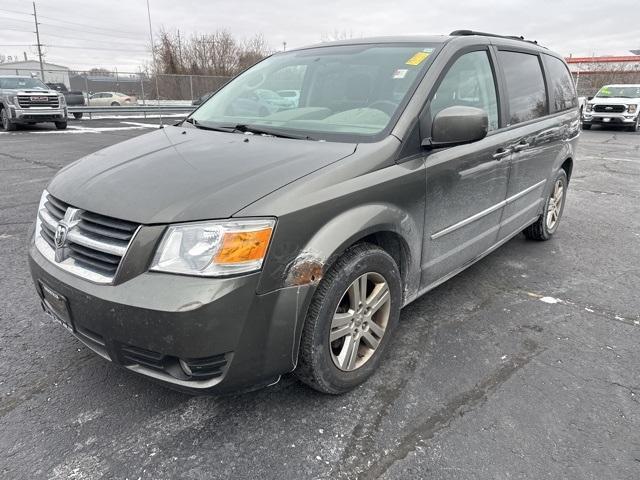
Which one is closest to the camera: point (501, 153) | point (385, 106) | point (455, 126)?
point (455, 126)

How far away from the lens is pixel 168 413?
229cm

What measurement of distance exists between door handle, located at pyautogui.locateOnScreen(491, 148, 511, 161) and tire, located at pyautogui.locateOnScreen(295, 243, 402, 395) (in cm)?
129

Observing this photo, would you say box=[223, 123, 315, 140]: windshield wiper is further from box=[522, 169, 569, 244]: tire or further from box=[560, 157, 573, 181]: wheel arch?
box=[560, 157, 573, 181]: wheel arch

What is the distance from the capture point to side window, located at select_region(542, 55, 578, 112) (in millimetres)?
4363

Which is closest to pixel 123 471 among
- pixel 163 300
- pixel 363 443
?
pixel 163 300

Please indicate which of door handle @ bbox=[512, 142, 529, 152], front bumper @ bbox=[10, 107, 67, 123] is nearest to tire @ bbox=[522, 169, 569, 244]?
door handle @ bbox=[512, 142, 529, 152]

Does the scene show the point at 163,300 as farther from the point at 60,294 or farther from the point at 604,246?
the point at 604,246

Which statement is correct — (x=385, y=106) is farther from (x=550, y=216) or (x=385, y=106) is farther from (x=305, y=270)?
(x=550, y=216)

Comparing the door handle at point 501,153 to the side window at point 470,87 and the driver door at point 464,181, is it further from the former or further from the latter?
the side window at point 470,87

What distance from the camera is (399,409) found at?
7.70 ft

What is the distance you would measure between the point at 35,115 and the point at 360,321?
15152mm

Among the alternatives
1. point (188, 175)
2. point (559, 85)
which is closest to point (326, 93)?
point (188, 175)

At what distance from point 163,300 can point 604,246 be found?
15.6 feet

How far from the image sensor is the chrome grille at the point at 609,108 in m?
18.1
